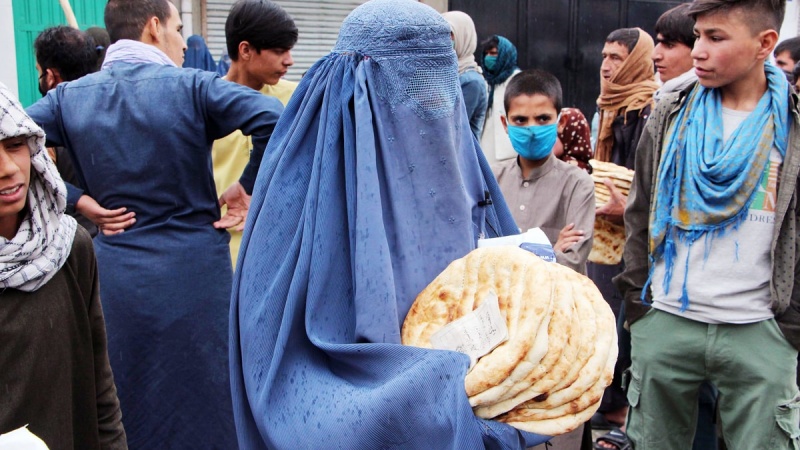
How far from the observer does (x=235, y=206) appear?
11.4 feet

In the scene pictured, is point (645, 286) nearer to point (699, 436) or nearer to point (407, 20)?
point (699, 436)

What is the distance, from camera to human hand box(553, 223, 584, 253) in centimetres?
339

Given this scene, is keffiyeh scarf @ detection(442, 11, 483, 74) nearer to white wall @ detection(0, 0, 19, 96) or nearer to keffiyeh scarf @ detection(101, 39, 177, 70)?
keffiyeh scarf @ detection(101, 39, 177, 70)

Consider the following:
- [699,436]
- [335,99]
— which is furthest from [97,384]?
[699,436]

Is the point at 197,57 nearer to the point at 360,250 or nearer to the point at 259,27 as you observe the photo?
the point at 259,27

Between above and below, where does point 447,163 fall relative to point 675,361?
above

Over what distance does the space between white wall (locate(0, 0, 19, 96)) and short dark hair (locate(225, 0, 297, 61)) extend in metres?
3.58

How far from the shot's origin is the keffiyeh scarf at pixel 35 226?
1989mm

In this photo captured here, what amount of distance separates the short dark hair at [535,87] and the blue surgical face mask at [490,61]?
10.1ft

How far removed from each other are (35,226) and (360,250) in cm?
83

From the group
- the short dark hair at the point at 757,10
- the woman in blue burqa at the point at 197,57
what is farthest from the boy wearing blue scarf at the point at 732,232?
the woman in blue burqa at the point at 197,57

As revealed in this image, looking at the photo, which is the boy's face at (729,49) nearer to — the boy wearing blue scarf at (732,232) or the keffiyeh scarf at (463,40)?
the boy wearing blue scarf at (732,232)

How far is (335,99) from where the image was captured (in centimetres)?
198

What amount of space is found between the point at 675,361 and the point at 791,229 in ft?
2.07
